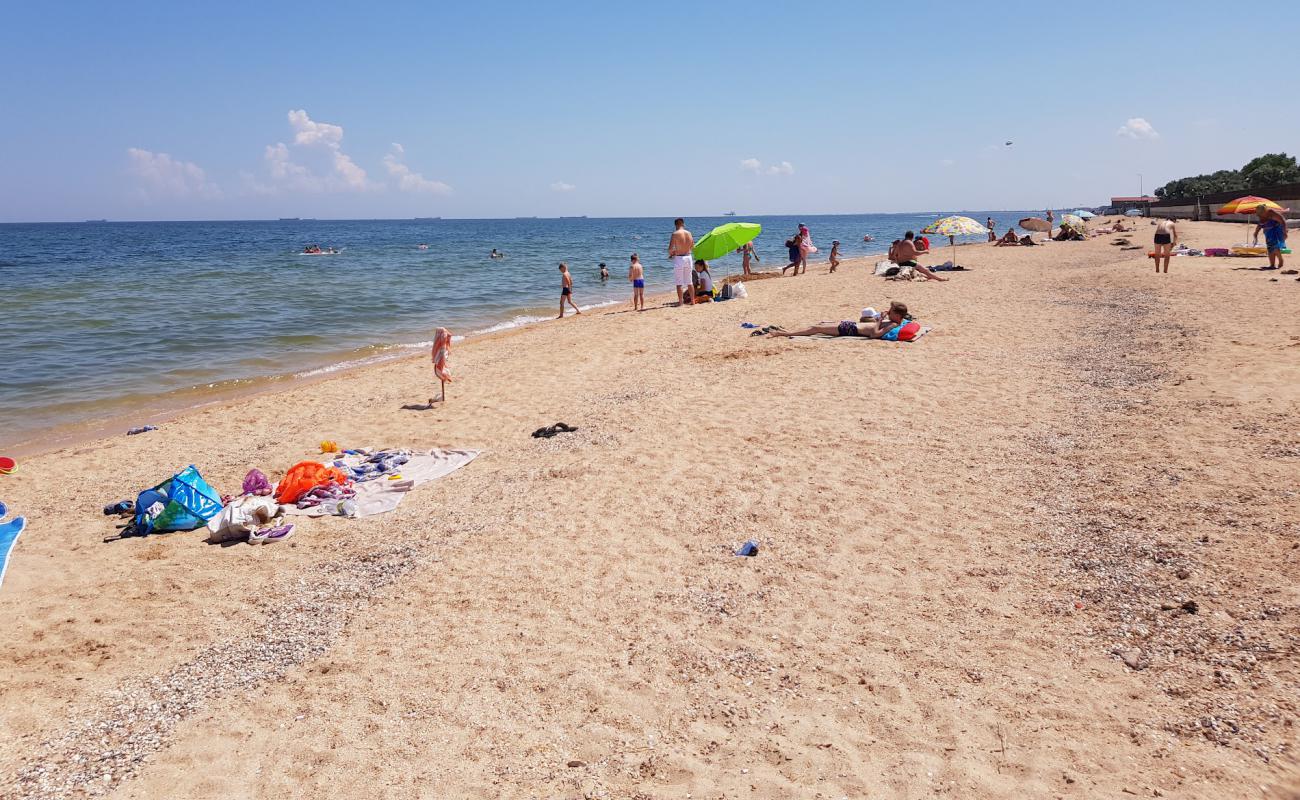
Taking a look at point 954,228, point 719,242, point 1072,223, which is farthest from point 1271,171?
point 719,242

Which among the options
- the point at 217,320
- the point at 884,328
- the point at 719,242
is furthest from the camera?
the point at 217,320

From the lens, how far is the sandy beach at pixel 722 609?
138 inches

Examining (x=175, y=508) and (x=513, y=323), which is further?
(x=513, y=323)

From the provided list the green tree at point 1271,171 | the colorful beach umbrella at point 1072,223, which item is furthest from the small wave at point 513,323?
the green tree at point 1271,171

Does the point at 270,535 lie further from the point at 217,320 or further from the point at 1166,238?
the point at 1166,238

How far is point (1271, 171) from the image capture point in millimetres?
51656

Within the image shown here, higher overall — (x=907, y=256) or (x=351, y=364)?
(x=907, y=256)

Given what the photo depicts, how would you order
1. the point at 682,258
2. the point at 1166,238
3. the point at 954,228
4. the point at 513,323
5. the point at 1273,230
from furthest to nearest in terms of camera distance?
the point at 954,228
the point at 513,323
the point at 682,258
the point at 1166,238
the point at 1273,230

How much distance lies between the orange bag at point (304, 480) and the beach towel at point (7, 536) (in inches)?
77.0

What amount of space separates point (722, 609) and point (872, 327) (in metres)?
8.80

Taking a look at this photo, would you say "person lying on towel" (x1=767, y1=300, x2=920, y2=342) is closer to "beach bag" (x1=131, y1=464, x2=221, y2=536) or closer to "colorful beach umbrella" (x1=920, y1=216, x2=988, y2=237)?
"beach bag" (x1=131, y1=464, x2=221, y2=536)

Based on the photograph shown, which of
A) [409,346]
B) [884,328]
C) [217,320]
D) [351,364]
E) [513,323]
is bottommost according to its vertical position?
[351,364]

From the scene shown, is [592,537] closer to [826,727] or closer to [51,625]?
[826,727]

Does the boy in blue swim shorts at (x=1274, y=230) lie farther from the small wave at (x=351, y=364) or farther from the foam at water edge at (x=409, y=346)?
the small wave at (x=351, y=364)
